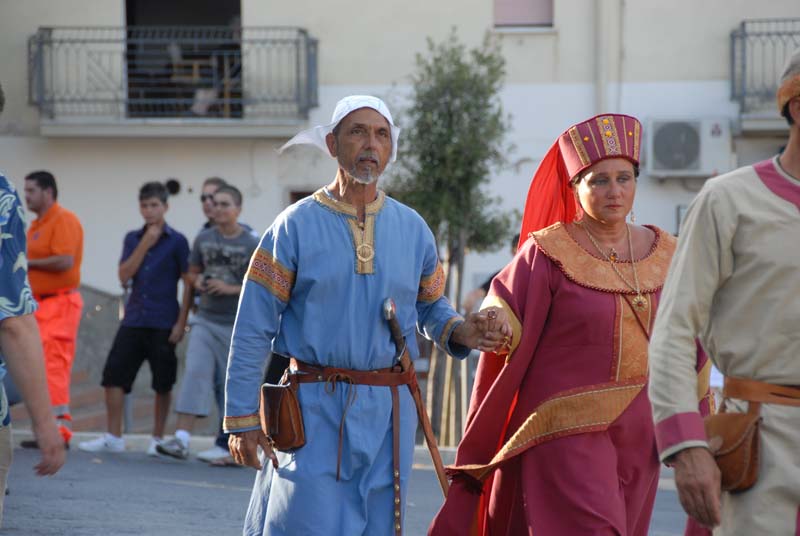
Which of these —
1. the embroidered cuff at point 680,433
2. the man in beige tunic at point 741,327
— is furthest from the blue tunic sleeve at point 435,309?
the embroidered cuff at point 680,433

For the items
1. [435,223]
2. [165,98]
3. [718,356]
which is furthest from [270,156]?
[718,356]

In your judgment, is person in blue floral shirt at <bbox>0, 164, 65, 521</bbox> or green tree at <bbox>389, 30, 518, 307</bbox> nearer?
person in blue floral shirt at <bbox>0, 164, 65, 521</bbox>

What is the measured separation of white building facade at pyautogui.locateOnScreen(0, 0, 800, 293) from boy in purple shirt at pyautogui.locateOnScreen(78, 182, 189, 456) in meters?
9.94

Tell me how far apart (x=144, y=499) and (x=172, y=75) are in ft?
48.4

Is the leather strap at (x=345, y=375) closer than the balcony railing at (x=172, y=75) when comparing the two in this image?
Yes

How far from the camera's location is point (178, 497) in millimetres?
8914

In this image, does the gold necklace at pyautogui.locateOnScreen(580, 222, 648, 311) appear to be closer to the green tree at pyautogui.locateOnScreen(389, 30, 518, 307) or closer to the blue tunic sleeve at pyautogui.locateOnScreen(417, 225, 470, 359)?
the blue tunic sleeve at pyautogui.locateOnScreen(417, 225, 470, 359)

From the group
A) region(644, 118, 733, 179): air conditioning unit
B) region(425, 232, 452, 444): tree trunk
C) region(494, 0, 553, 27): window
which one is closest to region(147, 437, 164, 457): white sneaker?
region(425, 232, 452, 444): tree trunk

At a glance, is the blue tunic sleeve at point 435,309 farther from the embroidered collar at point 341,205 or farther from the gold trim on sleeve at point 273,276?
the gold trim on sleeve at point 273,276

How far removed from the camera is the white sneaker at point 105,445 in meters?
11.0

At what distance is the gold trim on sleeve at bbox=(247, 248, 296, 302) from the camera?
16.9 feet

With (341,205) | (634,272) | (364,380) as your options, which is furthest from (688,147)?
(364,380)

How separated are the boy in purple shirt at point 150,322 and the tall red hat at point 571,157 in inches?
199

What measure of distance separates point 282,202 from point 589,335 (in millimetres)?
16031
